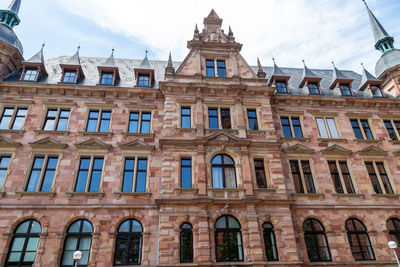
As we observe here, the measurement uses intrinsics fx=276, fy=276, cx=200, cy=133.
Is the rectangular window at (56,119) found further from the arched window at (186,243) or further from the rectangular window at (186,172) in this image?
the arched window at (186,243)

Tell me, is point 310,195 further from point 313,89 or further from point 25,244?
point 25,244

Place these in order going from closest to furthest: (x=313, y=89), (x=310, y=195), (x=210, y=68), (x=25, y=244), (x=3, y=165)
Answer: (x=25, y=244), (x=3, y=165), (x=310, y=195), (x=210, y=68), (x=313, y=89)

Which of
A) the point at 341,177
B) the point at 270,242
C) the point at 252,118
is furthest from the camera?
the point at 252,118

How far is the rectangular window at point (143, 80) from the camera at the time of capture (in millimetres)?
22000

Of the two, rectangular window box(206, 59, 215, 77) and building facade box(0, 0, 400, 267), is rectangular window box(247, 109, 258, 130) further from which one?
rectangular window box(206, 59, 215, 77)

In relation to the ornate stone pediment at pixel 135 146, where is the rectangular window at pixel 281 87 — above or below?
above

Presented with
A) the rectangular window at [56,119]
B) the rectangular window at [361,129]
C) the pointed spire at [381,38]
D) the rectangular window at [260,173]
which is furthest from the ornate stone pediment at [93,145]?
the pointed spire at [381,38]

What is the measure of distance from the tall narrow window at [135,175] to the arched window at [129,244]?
202cm

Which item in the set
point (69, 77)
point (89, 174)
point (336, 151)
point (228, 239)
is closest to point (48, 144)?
point (89, 174)

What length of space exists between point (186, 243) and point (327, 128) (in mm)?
13970

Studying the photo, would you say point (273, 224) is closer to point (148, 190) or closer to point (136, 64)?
point (148, 190)

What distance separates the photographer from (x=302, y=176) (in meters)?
19.1

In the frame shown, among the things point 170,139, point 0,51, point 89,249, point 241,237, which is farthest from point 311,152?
point 0,51

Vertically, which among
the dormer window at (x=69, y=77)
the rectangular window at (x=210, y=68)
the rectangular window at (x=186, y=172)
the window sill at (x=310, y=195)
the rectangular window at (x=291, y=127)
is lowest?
the window sill at (x=310, y=195)
